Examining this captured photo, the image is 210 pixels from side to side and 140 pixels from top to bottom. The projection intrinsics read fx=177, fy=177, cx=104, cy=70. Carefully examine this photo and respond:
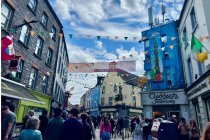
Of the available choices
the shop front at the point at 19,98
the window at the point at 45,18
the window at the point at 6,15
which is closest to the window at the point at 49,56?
the window at the point at 45,18

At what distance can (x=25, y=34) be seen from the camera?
12203mm

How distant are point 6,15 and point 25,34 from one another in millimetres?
2480

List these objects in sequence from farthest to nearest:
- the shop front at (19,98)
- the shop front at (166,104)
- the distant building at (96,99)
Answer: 1. the distant building at (96,99)
2. the shop front at (166,104)
3. the shop front at (19,98)

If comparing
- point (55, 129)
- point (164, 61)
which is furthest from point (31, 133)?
point (164, 61)

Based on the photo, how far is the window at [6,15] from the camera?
946 cm

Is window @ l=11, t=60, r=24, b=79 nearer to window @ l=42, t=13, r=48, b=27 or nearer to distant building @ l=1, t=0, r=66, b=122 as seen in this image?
distant building @ l=1, t=0, r=66, b=122

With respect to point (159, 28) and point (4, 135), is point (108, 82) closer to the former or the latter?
point (159, 28)

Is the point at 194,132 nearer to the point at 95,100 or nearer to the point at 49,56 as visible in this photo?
the point at 49,56

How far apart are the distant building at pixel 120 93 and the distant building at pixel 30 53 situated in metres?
23.6

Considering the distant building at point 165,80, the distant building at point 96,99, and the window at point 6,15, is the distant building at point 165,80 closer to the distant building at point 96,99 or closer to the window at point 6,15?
the window at point 6,15

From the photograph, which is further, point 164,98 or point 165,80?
point 165,80

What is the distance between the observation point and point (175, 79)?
19125 mm

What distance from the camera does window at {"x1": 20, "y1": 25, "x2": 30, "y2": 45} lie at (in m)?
11.7

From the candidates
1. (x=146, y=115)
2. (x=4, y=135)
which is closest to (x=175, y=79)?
(x=146, y=115)
